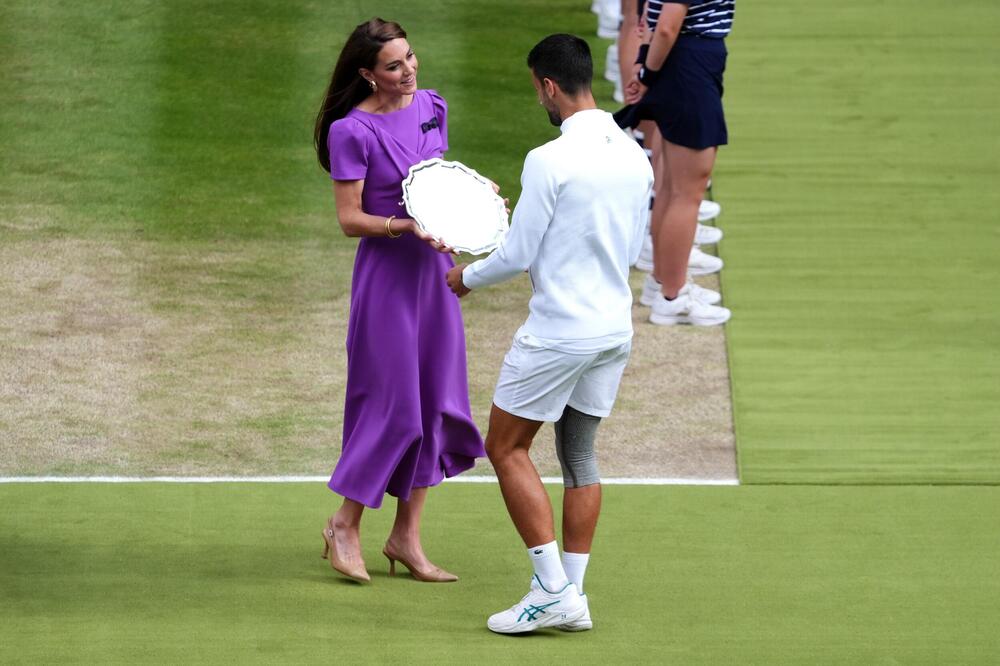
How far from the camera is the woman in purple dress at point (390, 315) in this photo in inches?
227

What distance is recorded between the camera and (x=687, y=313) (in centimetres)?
898

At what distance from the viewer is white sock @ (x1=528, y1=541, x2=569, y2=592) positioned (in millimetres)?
5531

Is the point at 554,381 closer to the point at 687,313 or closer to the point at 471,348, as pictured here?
the point at 471,348

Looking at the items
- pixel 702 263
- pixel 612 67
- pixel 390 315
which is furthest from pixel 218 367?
pixel 612 67

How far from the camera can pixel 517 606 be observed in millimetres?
5594

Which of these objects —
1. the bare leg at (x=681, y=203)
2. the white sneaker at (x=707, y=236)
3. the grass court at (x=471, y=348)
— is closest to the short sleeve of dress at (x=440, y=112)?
the grass court at (x=471, y=348)

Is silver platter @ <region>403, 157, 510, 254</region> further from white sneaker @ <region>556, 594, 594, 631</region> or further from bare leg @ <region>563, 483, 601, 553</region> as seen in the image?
white sneaker @ <region>556, 594, 594, 631</region>

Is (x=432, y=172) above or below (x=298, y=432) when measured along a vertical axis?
above

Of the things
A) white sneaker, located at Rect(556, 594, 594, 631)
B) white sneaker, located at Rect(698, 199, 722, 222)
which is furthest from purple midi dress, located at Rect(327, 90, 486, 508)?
white sneaker, located at Rect(698, 199, 722, 222)

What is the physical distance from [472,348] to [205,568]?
8.96 feet

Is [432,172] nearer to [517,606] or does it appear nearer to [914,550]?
[517,606]

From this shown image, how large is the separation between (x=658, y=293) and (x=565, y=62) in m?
3.84

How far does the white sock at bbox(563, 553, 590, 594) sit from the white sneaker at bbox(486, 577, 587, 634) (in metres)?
0.09

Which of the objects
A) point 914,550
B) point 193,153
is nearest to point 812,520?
point 914,550
